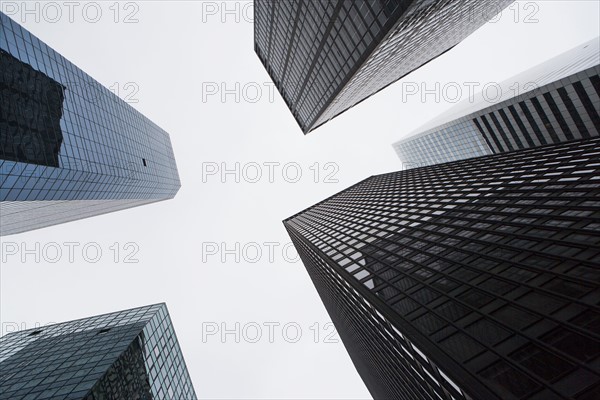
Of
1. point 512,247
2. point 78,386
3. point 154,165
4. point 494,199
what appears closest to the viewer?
point 512,247

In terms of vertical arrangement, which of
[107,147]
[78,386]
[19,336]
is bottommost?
[78,386]

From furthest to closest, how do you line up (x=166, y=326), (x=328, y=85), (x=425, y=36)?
1. (x=328, y=85)
2. (x=425, y=36)
3. (x=166, y=326)

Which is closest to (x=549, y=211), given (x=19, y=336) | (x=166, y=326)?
(x=166, y=326)

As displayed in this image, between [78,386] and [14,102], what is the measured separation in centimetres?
2643

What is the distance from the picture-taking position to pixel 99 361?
3297 centimetres

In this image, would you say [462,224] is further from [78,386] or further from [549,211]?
[78,386]

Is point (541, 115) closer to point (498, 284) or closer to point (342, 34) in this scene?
point (342, 34)

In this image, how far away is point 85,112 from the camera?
5100cm

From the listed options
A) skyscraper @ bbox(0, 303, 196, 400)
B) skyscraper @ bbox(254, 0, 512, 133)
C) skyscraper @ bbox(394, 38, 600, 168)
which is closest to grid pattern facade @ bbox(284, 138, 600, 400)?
skyscraper @ bbox(254, 0, 512, 133)

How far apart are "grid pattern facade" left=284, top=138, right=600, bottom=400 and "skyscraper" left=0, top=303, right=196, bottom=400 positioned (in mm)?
21430

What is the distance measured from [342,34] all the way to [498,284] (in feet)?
127

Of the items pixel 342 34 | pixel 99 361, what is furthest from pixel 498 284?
pixel 342 34

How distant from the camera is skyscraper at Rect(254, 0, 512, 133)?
39350 millimetres

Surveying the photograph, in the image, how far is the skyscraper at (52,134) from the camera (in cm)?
3431
